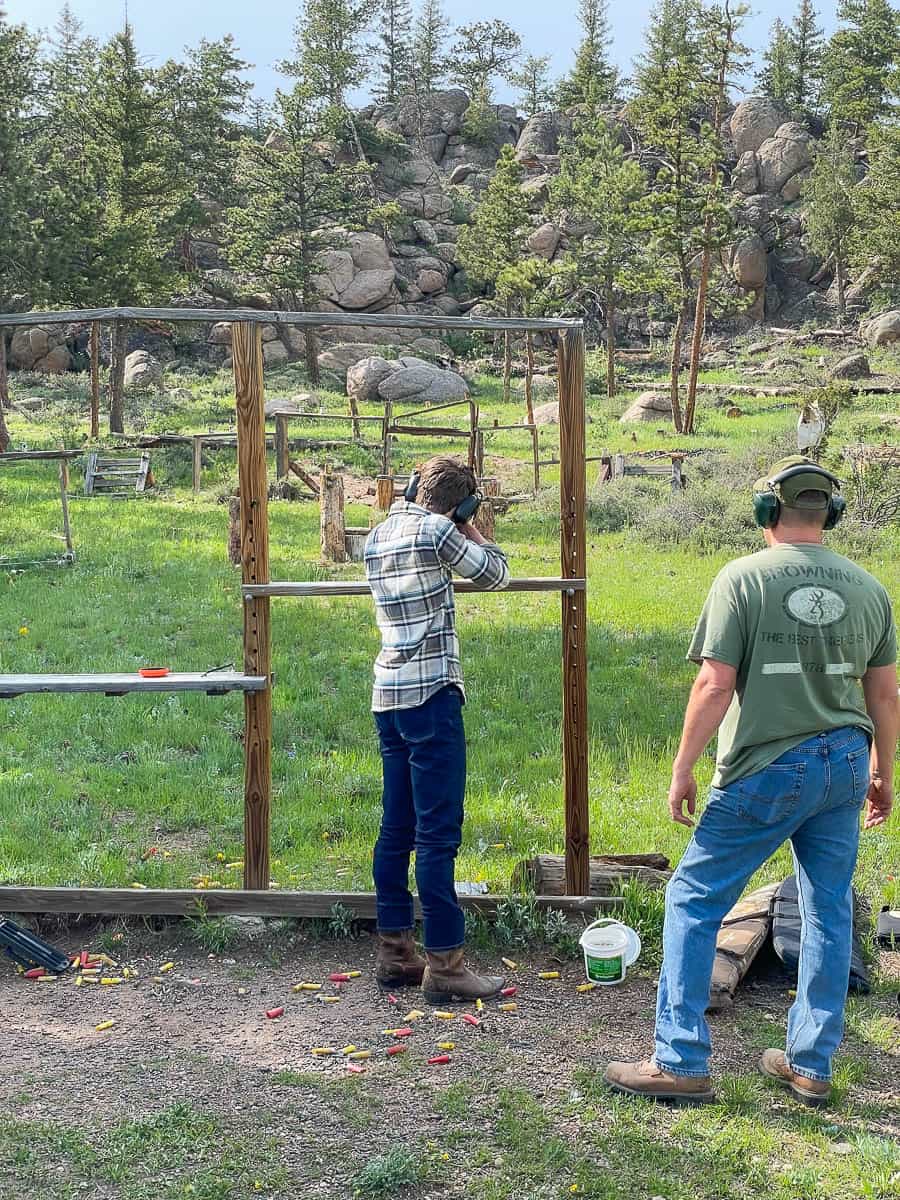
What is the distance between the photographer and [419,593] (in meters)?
4.40

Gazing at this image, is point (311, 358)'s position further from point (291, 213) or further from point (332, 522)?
point (332, 522)

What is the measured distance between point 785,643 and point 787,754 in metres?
0.34

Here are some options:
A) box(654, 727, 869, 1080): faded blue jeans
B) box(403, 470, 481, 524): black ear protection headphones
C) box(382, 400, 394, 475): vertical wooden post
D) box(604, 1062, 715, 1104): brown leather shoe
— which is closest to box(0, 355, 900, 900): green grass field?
box(382, 400, 394, 475): vertical wooden post

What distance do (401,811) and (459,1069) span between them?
984 millimetres

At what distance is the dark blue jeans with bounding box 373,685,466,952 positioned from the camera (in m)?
4.39

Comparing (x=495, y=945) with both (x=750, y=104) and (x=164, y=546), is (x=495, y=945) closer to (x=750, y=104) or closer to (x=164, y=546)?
(x=164, y=546)

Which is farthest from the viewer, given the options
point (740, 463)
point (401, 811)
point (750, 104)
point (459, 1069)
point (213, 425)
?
point (750, 104)

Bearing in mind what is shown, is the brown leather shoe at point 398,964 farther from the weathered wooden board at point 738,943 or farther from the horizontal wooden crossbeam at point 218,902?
the weathered wooden board at point 738,943

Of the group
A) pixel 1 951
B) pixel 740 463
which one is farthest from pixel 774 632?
pixel 740 463

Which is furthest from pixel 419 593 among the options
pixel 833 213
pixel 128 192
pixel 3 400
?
pixel 833 213

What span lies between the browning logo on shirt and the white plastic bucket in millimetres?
1782

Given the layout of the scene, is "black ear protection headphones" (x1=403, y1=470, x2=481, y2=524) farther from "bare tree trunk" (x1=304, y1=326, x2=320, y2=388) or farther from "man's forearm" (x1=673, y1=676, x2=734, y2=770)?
"bare tree trunk" (x1=304, y1=326, x2=320, y2=388)

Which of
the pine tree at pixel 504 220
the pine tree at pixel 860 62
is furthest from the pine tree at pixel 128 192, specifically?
the pine tree at pixel 860 62

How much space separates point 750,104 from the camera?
6906 centimetres
